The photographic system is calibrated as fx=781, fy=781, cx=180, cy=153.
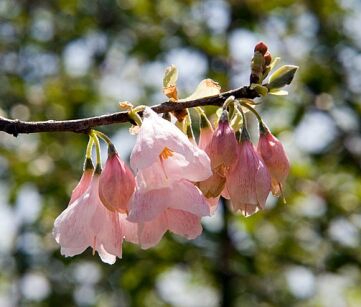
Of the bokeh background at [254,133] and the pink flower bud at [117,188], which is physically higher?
the pink flower bud at [117,188]

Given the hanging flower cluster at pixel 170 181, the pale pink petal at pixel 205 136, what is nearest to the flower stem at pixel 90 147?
the hanging flower cluster at pixel 170 181

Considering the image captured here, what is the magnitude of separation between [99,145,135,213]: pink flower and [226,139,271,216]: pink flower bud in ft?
1.07

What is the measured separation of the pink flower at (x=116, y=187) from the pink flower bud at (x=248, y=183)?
12.9 inches

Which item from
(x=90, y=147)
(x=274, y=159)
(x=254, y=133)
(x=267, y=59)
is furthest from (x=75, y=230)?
(x=254, y=133)

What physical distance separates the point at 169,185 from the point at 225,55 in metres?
4.88

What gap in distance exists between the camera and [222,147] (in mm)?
2479

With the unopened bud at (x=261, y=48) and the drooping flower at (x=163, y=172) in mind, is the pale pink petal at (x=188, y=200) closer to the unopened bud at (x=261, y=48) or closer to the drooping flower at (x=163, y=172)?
the drooping flower at (x=163, y=172)

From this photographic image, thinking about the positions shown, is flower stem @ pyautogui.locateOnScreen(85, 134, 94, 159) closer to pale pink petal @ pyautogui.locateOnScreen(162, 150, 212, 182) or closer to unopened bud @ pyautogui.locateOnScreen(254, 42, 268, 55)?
pale pink petal @ pyautogui.locateOnScreen(162, 150, 212, 182)

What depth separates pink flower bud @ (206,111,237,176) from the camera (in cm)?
248

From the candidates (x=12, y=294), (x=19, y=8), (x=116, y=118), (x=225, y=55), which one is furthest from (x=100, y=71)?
(x=116, y=118)

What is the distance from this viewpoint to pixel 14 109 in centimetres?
762

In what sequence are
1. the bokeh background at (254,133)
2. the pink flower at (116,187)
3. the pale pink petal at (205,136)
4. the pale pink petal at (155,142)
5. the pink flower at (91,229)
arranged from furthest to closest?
the bokeh background at (254,133)
the pale pink petal at (205,136)
the pink flower at (91,229)
the pink flower at (116,187)
the pale pink petal at (155,142)

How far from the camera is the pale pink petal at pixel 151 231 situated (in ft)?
8.24

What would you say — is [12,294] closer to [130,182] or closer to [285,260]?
[285,260]
